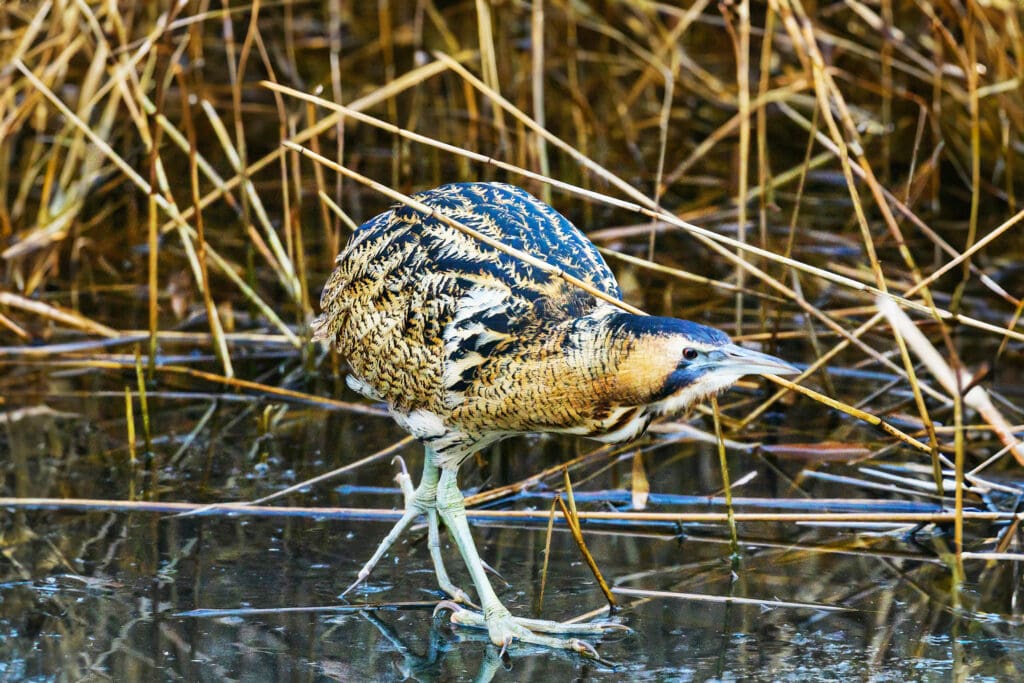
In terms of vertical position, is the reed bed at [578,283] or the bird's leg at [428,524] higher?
the reed bed at [578,283]

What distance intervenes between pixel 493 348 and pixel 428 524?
67 centimetres

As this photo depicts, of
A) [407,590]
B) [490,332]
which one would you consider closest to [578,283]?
[490,332]

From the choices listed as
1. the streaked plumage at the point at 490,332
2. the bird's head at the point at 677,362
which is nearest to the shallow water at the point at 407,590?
the streaked plumage at the point at 490,332

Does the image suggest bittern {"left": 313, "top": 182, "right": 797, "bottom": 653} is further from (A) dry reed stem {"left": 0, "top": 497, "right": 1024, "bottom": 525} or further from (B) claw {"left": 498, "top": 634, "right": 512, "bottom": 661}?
(A) dry reed stem {"left": 0, "top": 497, "right": 1024, "bottom": 525}

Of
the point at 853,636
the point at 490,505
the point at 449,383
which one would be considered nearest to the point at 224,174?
the point at 490,505

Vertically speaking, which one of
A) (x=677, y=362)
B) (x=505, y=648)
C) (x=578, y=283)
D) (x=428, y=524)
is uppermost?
(x=578, y=283)

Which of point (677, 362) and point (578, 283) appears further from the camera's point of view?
point (578, 283)

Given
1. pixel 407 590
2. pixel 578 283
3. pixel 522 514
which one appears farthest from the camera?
pixel 522 514

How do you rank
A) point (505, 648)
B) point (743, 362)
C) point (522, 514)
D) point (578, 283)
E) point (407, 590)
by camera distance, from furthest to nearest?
point (522, 514) < point (407, 590) < point (505, 648) < point (578, 283) < point (743, 362)

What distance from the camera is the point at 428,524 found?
3932mm

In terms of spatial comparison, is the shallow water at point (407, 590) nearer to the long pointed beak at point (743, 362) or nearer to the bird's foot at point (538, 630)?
the bird's foot at point (538, 630)

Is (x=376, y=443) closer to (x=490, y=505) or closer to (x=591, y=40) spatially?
(x=490, y=505)

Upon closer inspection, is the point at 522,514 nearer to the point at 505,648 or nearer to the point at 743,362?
the point at 505,648

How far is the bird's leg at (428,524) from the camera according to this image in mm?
3801
